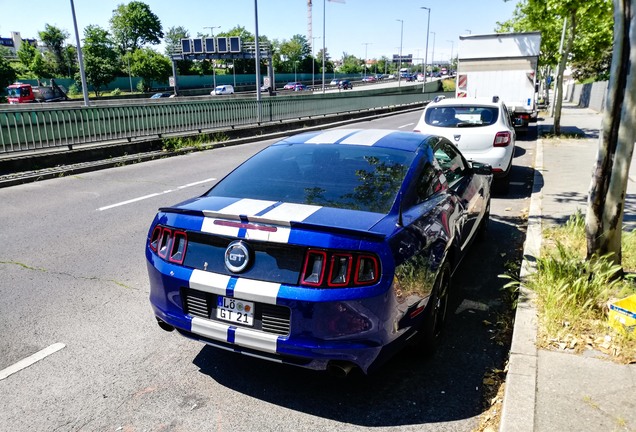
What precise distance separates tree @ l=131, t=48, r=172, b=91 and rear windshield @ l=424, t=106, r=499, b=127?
73.2 m

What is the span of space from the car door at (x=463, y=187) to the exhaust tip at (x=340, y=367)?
1792mm

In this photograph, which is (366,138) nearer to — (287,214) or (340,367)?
(287,214)

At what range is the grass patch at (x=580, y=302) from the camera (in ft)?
11.4

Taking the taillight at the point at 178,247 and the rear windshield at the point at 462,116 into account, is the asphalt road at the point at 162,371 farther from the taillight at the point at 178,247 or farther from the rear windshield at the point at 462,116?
the rear windshield at the point at 462,116

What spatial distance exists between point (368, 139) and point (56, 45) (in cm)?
10312

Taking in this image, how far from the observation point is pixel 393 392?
3209 millimetres

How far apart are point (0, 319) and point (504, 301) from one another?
4.45 meters

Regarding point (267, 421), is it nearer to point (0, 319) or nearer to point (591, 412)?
point (591, 412)

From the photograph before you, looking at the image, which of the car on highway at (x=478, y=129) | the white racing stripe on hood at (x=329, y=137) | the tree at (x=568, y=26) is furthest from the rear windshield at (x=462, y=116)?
the white racing stripe on hood at (x=329, y=137)

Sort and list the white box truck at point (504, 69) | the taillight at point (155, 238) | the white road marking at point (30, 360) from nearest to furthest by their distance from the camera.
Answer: the taillight at point (155, 238) → the white road marking at point (30, 360) → the white box truck at point (504, 69)

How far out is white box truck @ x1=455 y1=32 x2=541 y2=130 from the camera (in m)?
17.8

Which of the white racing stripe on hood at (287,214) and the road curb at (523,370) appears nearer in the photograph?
the road curb at (523,370)

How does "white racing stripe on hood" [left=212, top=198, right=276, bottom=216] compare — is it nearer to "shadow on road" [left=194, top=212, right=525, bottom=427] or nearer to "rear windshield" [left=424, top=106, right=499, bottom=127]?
"shadow on road" [left=194, top=212, right=525, bottom=427]

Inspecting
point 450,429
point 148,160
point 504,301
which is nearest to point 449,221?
point 504,301
